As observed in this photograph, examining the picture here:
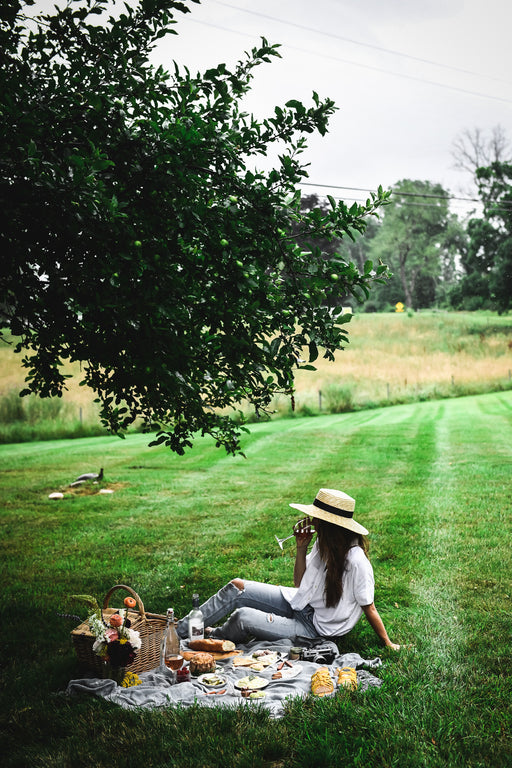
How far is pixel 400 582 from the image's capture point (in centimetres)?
661

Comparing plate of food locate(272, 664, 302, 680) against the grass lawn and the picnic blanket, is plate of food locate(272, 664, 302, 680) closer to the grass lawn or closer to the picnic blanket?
the picnic blanket

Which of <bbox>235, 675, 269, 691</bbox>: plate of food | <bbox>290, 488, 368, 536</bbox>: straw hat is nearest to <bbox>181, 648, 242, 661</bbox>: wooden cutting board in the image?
<bbox>235, 675, 269, 691</bbox>: plate of food

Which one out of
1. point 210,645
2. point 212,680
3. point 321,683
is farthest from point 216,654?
point 321,683

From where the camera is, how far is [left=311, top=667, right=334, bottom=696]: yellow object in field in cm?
425

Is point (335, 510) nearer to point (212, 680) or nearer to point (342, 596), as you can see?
point (342, 596)

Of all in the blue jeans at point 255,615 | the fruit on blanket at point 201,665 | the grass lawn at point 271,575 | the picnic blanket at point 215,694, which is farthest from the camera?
the blue jeans at point 255,615

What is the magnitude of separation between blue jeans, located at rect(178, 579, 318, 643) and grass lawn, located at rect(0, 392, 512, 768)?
0.45m

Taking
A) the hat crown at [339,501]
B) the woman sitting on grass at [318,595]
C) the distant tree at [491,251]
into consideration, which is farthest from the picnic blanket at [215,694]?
the distant tree at [491,251]

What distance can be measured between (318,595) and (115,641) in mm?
1680

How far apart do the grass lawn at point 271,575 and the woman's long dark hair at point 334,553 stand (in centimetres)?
50

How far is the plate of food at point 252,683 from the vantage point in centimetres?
445

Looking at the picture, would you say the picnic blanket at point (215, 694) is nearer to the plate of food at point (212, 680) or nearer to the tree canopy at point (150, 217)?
the plate of food at point (212, 680)

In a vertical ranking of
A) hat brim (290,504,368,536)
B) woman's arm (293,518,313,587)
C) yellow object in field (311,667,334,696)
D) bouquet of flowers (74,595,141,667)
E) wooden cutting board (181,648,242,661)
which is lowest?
wooden cutting board (181,648,242,661)

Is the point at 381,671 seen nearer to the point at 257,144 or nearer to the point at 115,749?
the point at 115,749
